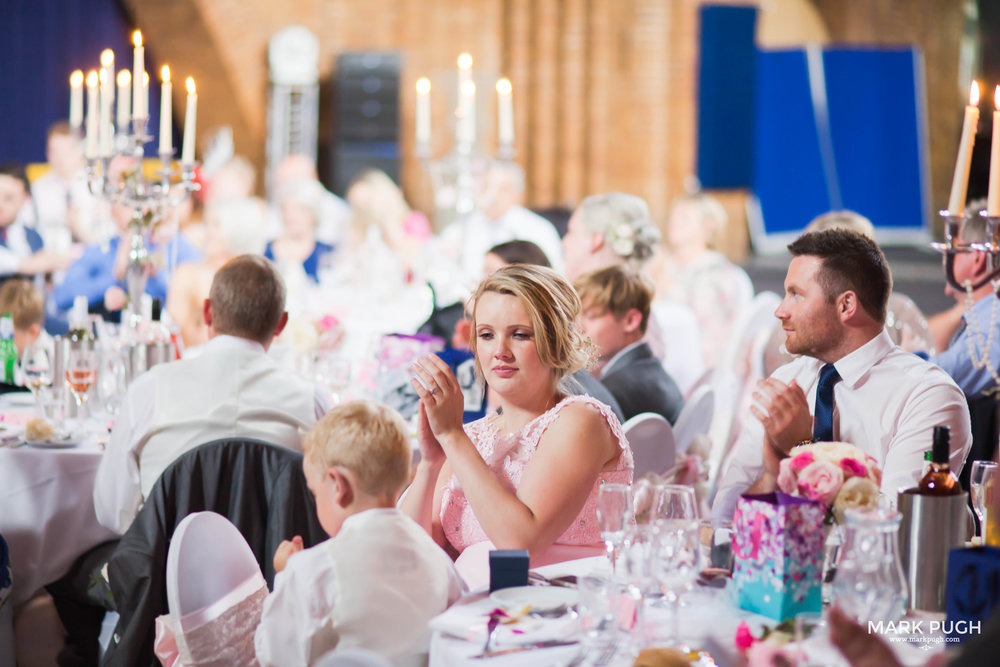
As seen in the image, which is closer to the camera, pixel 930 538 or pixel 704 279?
pixel 930 538

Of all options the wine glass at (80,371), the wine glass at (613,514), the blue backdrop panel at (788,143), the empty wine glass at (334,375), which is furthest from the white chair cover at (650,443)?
the blue backdrop panel at (788,143)

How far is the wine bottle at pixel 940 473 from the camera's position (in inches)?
76.0

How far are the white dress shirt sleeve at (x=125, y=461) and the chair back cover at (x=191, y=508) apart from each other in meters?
Result: 0.47

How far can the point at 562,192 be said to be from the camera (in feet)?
35.6

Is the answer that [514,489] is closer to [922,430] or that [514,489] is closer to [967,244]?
[922,430]

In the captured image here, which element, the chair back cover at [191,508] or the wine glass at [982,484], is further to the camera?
the chair back cover at [191,508]

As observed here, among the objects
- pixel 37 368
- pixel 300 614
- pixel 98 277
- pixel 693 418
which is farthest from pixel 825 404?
pixel 98 277

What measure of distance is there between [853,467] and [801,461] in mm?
87

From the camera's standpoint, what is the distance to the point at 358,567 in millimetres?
1893

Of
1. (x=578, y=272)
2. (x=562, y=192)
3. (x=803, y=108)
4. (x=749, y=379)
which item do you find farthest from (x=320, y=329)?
(x=803, y=108)

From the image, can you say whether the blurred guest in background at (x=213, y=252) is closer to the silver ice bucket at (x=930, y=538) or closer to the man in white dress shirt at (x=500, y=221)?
the man in white dress shirt at (x=500, y=221)

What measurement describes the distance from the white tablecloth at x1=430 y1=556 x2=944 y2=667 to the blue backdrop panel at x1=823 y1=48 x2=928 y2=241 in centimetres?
1001

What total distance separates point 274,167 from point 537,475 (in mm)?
9260

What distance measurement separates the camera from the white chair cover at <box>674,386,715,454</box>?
3.82m
